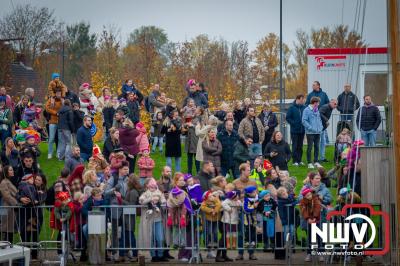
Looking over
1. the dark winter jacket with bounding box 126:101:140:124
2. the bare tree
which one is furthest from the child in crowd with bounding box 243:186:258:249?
the bare tree

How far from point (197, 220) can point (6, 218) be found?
3.74 m

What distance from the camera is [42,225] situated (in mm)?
24078

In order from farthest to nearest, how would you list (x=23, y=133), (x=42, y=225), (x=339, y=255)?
(x=23, y=133) < (x=42, y=225) < (x=339, y=255)

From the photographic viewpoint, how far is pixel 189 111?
1188 inches

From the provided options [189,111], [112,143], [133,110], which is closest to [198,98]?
[189,111]

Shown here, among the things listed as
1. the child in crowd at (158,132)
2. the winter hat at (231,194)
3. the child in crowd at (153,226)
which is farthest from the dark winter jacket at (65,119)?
the winter hat at (231,194)

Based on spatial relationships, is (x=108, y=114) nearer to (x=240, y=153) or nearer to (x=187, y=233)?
A: (x=240, y=153)

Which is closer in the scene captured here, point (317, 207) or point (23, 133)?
point (317, 207)

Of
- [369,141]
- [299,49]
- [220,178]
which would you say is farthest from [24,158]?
[299,49]

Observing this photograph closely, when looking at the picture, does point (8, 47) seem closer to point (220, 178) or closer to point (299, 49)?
point (299, 49)

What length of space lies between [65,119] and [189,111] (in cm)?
348

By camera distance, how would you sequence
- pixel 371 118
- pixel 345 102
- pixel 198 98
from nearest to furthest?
pixel 371 118 < pixel 198 98 < pixel 345 102

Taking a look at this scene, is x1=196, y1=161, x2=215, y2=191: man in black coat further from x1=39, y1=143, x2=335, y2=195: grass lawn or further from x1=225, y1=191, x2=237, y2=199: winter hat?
x1=39, y1=143, x2=335, y2=195: grass lawn

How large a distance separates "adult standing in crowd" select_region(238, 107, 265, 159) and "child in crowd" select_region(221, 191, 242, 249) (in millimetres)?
6455
